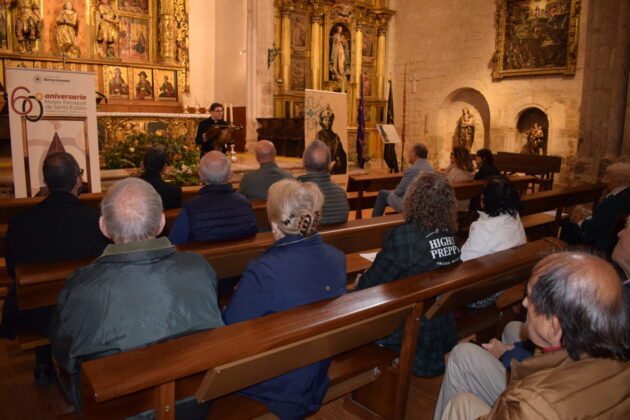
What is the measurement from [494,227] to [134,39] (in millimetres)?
10648

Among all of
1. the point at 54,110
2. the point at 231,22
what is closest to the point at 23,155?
the point at 54,110

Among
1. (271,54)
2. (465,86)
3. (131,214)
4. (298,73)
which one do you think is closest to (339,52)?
(298,73)

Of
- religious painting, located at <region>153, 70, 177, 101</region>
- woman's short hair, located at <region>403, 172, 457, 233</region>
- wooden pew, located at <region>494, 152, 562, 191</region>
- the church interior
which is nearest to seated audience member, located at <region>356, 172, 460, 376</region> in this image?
woman's short hair, located at <region>403, 172, 457, 233</region>

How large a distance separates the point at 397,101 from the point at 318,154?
11.4 metres

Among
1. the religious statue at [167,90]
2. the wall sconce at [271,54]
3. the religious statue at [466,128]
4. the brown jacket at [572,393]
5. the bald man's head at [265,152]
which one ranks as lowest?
the brown jacket at [572,393]

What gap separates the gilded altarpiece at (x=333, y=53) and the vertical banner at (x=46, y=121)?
274 inches

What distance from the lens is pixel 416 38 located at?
13.7 meters

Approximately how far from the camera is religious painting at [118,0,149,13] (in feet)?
37.1

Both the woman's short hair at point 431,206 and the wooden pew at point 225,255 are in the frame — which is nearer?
the wooden pew at point 225,255

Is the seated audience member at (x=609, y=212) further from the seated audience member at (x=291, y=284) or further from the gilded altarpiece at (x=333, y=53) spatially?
the gilded altarpiece at (x=333, y=53)

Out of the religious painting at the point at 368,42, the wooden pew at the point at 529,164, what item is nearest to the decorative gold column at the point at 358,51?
the religious painting at the point at 368,42

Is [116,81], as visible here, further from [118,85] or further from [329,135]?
[329,135]

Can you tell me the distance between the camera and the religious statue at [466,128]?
12.5 meters

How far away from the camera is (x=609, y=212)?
3.91m
